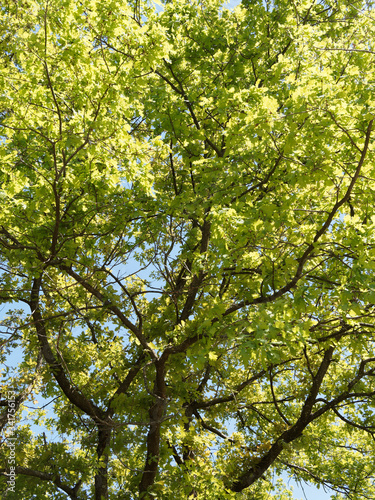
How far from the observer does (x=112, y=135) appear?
5.91 m

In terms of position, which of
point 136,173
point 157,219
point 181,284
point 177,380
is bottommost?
point 177,380

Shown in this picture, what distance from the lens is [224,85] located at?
7.59 meters

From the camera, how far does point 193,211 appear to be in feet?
19.4

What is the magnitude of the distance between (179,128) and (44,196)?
2.34 meters

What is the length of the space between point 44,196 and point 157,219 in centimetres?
181

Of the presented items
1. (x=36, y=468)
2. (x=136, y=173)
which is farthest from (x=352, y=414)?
(x=136, y=173)

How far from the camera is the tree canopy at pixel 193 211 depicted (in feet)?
17.1

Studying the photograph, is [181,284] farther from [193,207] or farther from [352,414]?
[352,414]

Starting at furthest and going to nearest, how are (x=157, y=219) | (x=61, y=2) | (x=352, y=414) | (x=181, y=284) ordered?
1. (x=352, y=414)
2. (x=181, y=284)
3. (x=157, y=219)
4. (x=61, y=2)

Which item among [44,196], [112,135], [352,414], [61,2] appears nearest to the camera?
[61,2]

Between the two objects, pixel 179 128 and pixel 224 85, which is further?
pixel 224 85

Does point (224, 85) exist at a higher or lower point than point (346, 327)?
higher

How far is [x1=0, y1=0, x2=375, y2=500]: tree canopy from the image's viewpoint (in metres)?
5.21

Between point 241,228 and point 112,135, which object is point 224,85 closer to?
point 112,135
